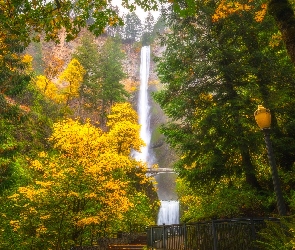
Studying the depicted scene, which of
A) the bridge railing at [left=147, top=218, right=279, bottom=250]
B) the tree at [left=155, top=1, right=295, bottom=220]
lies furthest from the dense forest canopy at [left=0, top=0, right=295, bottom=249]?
the bridge railing at [left=147, top=218, right=279, bottom=250]

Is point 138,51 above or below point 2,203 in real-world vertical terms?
above

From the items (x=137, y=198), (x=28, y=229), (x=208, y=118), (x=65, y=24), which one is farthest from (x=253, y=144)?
(x=137, y=198)

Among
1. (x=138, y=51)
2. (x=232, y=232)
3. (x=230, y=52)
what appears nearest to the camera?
(x=232, y=232)

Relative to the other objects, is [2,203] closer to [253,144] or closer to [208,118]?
[208,118]

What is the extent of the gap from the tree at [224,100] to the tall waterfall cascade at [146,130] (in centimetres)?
2111

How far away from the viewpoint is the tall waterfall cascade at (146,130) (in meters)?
35.8

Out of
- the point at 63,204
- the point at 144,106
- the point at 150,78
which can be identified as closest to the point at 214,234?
the point at 63,204

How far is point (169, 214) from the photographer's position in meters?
36.1

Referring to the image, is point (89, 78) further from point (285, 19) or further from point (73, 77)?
point (285, 19)

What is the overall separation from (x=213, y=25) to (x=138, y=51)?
66988mm

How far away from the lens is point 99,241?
17.8 metres

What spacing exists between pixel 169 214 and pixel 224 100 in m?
25.2

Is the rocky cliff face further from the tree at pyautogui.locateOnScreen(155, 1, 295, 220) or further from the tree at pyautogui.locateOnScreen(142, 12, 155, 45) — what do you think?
the tree at pyautogui.locateOnScreen(155, 1, 295, 220)

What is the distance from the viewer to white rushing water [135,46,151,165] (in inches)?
1980
